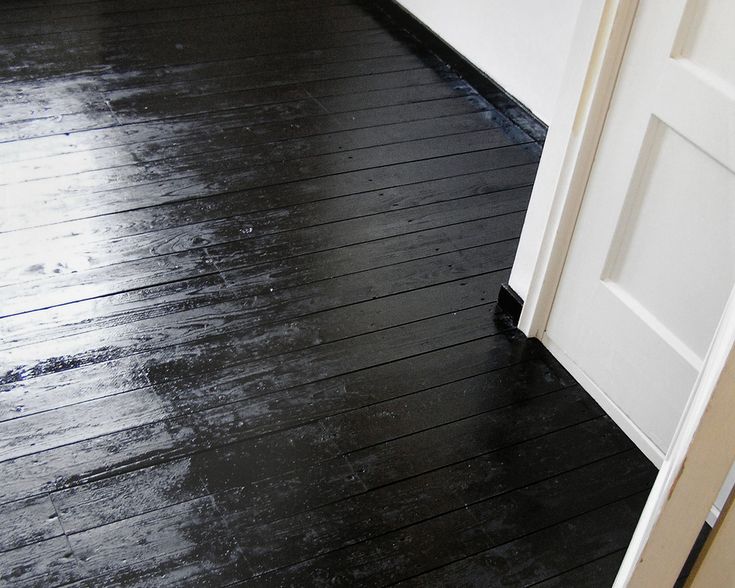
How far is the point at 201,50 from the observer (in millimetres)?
3604

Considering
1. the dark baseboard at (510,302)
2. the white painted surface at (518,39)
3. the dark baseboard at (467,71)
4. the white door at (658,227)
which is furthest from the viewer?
the dark baseboard at (467,71)

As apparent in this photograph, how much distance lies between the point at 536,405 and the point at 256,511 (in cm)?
74

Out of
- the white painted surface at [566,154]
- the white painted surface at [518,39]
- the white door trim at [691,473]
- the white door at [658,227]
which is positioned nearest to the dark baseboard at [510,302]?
the white painted surface at [566,154]

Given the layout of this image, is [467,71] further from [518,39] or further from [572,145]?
[572,145]

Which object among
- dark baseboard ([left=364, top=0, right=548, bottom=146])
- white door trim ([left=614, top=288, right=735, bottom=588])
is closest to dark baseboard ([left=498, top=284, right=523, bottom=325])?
dark baseboard ([left=364, top=0, right=548, bottom=146])

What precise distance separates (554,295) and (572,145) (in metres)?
Answer: 0.41

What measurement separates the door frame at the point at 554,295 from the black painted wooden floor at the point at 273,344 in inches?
13.3

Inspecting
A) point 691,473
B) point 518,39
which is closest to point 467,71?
point 518,39

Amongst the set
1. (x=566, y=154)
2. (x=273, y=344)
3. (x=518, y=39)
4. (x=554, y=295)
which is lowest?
(x=273, y=344)

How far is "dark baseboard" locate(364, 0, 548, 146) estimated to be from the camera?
3236mm

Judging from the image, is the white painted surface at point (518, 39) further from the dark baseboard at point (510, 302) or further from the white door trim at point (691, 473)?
the white door trim at point (691, 473)

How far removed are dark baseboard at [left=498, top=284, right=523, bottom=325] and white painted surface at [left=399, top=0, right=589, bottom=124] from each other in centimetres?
76

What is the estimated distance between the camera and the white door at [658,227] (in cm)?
175

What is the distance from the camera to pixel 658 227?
1.94 meters
